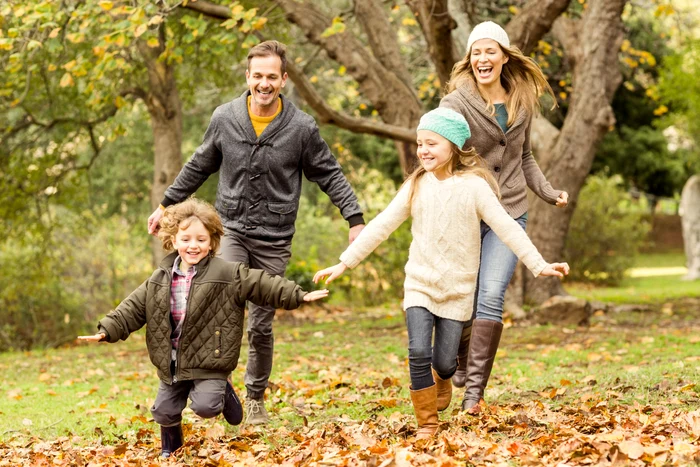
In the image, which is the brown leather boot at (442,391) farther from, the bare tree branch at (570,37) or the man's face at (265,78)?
the bare tree branch at (570,37)

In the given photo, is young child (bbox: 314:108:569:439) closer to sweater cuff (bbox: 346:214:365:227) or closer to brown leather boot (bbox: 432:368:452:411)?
brown leather boot (bbox: 432:368:452:411)

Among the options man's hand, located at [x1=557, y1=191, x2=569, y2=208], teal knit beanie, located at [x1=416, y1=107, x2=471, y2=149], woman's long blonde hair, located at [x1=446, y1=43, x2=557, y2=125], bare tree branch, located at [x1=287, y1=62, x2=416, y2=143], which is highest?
bare tree branch, located at [x1=287, y1=62, x2=416, y2=143]

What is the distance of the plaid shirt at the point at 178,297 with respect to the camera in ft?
Result: 15.6

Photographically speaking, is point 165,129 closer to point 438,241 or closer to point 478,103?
point 478,103

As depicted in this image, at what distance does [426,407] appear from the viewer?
4719 millimetres

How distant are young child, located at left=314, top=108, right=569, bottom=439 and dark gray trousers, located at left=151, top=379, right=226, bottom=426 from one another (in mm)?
827

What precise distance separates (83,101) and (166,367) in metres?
10.1

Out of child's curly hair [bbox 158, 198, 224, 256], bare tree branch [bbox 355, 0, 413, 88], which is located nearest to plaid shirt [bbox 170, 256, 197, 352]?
child's curly hair [bbox 158, 198, 224, 256]

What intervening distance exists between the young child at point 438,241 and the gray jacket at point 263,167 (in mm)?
700

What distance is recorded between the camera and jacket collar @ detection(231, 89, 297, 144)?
5371 mm

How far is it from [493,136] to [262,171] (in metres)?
1.37

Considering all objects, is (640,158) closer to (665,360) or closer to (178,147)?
(178,147)

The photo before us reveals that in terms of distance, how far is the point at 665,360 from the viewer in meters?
7.84

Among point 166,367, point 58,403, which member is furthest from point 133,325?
point 58,403
